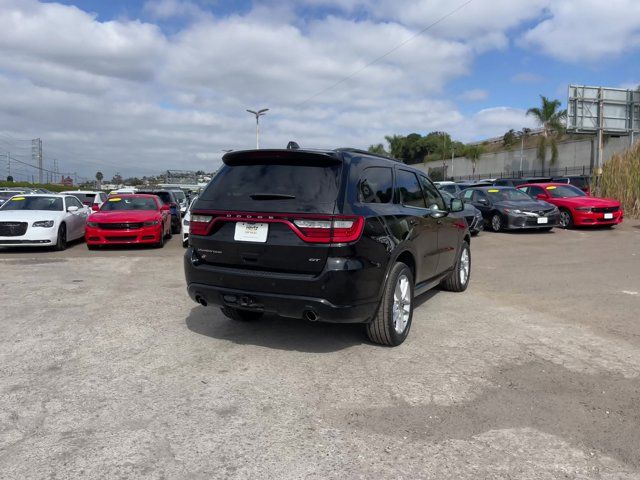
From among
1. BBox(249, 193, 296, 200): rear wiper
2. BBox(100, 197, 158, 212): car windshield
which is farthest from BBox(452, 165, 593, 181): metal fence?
BBox(249, 193, 296, 200): rear wiper

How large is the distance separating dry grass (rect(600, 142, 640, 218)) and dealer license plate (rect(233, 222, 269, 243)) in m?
19.1

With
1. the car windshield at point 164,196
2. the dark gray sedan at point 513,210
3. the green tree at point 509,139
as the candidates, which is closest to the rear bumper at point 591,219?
the dark gray sedan at point 513,210

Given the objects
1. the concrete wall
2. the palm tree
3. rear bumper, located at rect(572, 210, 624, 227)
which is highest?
the palm tree

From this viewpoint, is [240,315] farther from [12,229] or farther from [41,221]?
[12,229]

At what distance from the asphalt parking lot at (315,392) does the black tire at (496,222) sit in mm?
8987

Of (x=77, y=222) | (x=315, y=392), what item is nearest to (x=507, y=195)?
(x=77, y=222)

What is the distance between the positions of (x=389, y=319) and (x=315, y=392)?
1146mm

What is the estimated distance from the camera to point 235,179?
191 inches

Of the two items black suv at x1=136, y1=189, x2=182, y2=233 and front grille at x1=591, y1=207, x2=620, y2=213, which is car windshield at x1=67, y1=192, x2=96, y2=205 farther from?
front grille at x1=591, y1=207, x2=620, y2=213

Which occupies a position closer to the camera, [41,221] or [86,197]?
[41,221]

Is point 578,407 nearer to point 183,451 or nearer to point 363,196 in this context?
point 363,196

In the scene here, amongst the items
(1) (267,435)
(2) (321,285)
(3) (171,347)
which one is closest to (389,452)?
(1) (267,435)

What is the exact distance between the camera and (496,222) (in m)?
16.1

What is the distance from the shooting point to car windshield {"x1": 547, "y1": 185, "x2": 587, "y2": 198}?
1778cm
